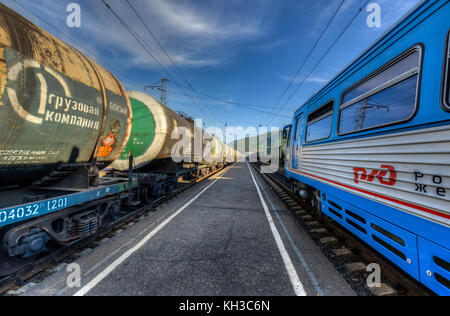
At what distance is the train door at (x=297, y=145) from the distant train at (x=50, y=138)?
5609 mm

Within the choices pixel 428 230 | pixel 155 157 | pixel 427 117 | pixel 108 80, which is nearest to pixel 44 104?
pixel 108 80

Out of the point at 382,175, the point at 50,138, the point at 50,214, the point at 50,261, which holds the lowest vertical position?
the point at 50,261

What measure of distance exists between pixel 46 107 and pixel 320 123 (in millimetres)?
5865

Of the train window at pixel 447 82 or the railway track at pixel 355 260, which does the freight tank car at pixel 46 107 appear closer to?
the train window at pixel 447 82

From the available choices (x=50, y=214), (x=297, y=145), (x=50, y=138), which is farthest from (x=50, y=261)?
(x=297, y=145)

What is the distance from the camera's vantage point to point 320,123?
17.3ft

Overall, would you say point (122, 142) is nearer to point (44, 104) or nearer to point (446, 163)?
point (44, 104)

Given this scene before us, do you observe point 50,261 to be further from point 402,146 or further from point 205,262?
point 402,146

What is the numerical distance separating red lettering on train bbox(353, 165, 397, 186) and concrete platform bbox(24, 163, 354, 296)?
166 centimetres

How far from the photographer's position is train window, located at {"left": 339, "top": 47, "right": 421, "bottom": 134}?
7.85 feet

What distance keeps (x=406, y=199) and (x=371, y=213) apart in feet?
2.43

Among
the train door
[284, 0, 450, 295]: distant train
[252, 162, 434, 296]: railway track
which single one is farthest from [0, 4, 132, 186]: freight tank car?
the train door

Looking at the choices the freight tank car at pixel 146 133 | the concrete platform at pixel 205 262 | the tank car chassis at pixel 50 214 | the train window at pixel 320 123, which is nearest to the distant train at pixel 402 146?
the train window at pixel 320 123
